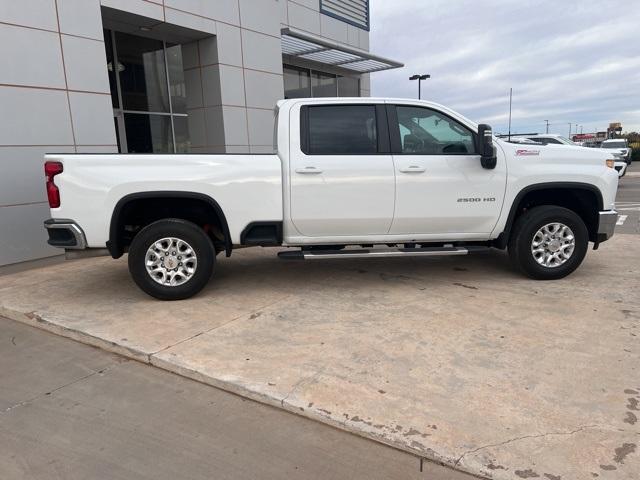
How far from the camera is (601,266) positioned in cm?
639

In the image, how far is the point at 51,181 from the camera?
4.83 m

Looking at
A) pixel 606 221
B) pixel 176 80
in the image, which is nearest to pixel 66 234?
pixel 606 221

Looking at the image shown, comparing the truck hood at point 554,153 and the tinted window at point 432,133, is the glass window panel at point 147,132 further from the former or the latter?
the truck hood at point 554,153

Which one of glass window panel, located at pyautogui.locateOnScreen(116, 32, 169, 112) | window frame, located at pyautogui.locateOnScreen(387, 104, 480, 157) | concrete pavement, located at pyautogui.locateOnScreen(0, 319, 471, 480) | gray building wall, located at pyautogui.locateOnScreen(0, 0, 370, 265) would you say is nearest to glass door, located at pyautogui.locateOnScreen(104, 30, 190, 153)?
glass window panel, located at pyautogui.locateOnScreen(116, 32, 169, 112)

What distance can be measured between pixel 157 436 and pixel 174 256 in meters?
2.44

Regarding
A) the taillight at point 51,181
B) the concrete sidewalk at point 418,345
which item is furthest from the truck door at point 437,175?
the taillight at point 51,181

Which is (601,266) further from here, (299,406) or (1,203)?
(1,203)

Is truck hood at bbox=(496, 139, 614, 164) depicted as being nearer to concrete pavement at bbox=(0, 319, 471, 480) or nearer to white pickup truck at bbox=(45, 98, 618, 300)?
white pickup truck at bbox=(45, 98, 618, 300)

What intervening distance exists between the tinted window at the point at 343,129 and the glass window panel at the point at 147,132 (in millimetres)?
7643

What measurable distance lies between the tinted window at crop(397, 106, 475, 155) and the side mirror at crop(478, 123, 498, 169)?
163 mm

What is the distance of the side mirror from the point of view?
202 inches

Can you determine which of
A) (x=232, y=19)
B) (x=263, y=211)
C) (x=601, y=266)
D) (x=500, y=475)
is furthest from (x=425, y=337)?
(x=232, y=19)

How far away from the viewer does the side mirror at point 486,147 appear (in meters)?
5.14

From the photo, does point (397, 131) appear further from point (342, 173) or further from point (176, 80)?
point (176, 80)
